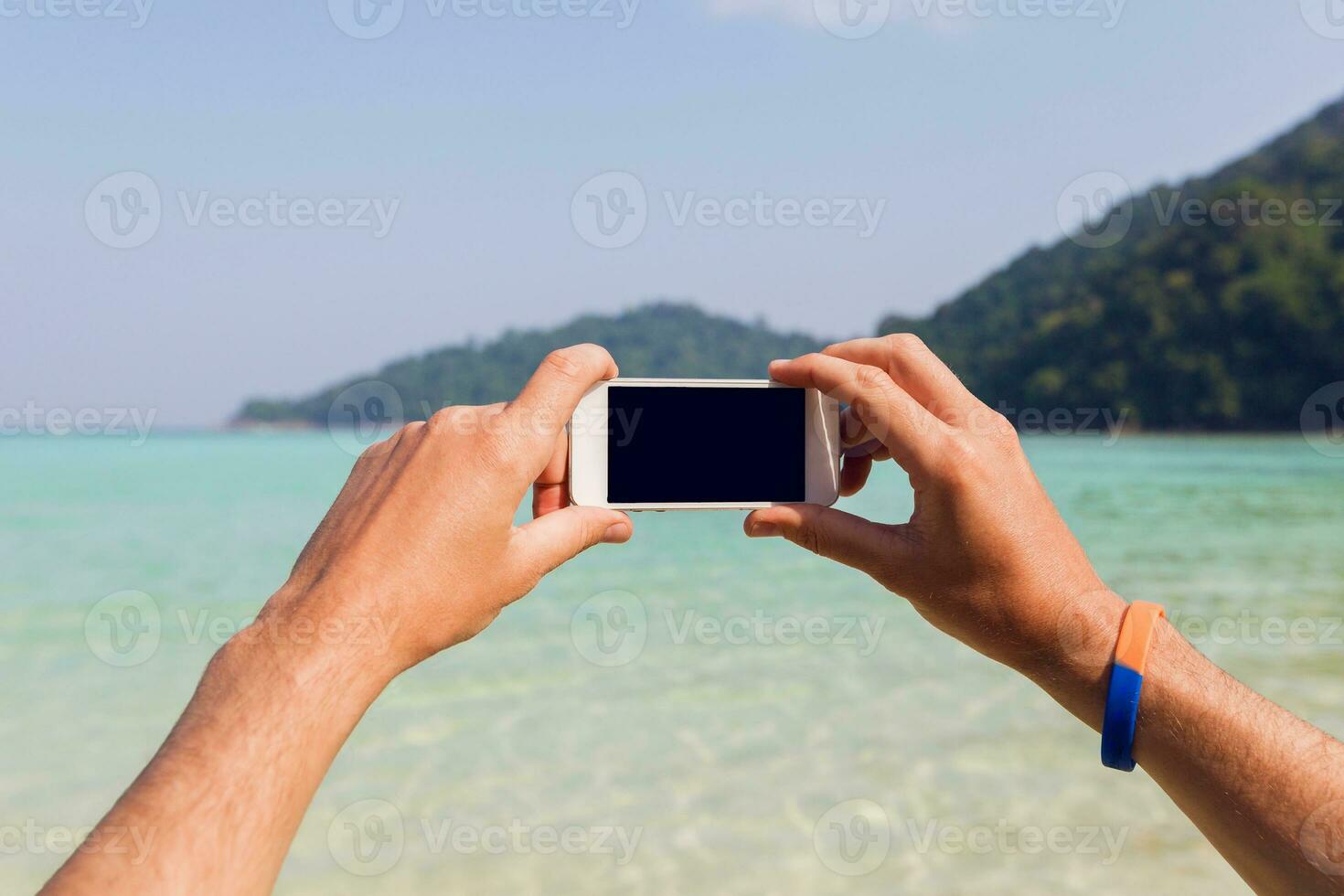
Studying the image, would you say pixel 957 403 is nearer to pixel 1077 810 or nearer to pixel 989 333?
pixel 1077 810

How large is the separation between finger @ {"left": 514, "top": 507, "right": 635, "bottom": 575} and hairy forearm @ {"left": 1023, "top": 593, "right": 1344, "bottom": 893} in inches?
33.7

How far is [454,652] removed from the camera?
19.6ft

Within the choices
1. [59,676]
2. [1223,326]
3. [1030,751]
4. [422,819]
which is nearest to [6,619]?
[59,676]

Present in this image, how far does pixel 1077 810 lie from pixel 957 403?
278 cm

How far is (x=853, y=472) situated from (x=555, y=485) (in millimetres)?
676

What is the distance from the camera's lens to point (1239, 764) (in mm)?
1280

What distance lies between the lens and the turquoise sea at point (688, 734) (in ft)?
11.0

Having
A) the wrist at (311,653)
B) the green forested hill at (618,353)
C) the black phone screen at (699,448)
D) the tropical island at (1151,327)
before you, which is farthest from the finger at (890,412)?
the green forested hill at (618,353)

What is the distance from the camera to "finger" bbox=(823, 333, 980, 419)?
5.37ft

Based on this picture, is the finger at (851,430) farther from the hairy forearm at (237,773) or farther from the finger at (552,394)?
the hairy forearm at (237,773)

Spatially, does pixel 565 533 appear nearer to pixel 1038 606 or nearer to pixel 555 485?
pixel 555 485

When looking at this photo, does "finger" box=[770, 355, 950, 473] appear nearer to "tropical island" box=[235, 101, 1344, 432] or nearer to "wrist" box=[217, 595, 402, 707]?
"wrist" box=[217, 595, 402, 707]

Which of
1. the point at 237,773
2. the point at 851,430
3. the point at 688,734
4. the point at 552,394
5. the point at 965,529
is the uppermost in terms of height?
the point at 552,394

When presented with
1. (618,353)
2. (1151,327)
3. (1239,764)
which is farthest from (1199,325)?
(1239,764)
